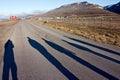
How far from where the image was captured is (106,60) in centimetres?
1063

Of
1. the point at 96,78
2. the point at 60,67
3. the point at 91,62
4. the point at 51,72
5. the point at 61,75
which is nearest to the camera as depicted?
the point at 96,78

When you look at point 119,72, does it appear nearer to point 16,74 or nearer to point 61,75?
point 61,75

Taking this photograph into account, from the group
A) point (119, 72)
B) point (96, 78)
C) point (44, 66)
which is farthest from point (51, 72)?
point (119, 72)

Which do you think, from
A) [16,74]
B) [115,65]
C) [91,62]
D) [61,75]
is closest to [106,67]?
[115,65]

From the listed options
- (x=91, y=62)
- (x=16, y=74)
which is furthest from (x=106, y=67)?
(x=16, y=74)

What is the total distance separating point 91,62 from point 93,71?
169cm

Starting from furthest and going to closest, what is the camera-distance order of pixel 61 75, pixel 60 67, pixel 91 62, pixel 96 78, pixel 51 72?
pixel 91 62 → pixel 60 67 → pixel 51 72 → pixel 61 75 → pixel 96 78

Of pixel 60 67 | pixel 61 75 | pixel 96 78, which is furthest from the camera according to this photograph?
pixel 60 67

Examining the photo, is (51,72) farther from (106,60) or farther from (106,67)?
(106,60)

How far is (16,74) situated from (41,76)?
982 mm

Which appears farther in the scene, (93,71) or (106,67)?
(106,67)

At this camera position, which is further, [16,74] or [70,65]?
[70,65]

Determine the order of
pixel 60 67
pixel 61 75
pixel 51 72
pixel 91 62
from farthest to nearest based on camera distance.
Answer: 1. pixel 91 62
2. pixel 60 67
3. pixel 51 72
4. pixel 61 75

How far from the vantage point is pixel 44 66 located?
991 centimetres
